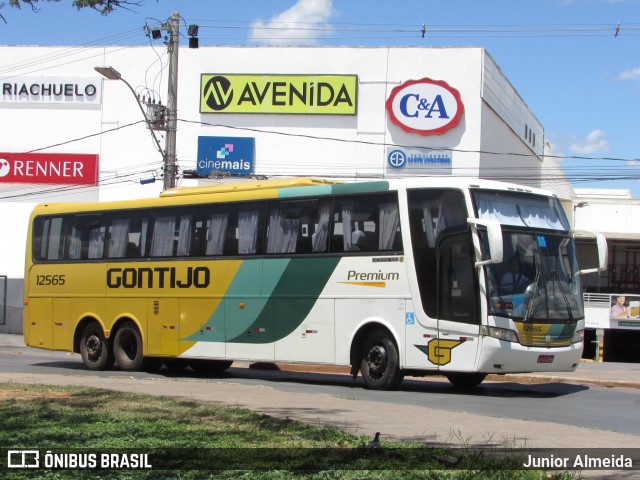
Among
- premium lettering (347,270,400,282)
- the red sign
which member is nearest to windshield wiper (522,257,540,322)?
premium lettering (347,270,400,282)

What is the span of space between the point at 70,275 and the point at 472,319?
33.3 feet

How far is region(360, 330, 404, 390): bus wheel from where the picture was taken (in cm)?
1622

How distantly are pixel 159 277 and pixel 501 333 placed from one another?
25.7 feet

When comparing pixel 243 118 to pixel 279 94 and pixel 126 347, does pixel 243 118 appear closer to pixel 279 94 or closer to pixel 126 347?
pixel 279 94

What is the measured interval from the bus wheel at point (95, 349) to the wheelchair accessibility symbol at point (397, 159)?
24.8 m

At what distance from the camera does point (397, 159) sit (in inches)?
1740

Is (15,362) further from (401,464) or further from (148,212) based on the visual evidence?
(401,464)

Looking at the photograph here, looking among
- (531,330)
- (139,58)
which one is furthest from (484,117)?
(531,330)

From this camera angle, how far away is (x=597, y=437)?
10656mm

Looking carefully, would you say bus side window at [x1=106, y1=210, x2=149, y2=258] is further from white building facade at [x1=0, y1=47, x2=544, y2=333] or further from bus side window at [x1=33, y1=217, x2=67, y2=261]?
white building facade at [x1=0, y1=47, x2=544, y2=333]

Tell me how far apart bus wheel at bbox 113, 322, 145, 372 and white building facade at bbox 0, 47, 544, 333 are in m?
22.6

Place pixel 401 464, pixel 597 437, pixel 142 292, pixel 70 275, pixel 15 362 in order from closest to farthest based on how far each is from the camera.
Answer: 1. pixel 401 464
2. pixel 597 437
3. pixel 142 292
4. pixel 70 275
5. pixel 15 362

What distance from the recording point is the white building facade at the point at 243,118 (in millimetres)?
44188

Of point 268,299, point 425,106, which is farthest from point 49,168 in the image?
point 268,299
